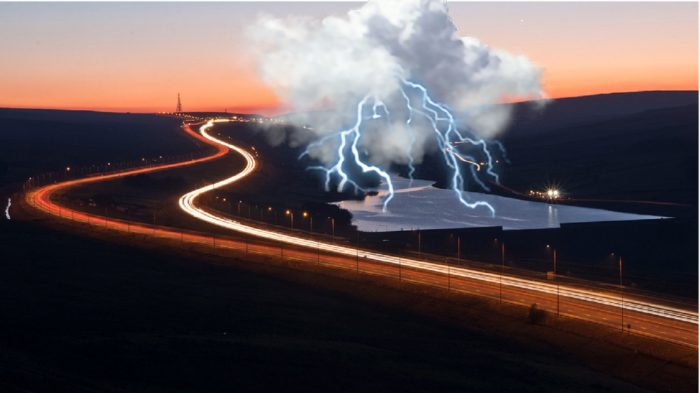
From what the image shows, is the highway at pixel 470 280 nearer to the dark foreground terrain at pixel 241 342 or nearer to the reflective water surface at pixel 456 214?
the dark foreground terrain at pixel 241 342

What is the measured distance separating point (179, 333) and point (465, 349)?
10036 mm

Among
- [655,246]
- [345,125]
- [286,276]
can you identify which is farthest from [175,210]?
[345,125]

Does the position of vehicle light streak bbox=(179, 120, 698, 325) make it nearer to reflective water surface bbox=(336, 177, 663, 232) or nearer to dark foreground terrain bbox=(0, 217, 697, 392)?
dark foreground terrain bbox=(0, 217, 697, 392)

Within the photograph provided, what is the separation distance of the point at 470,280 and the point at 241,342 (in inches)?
656

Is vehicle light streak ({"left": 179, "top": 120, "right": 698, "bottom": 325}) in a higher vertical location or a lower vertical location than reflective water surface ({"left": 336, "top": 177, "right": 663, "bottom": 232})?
lower

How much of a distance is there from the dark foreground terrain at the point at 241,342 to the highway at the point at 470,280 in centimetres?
311

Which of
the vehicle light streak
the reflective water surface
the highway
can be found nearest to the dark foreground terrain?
the highway

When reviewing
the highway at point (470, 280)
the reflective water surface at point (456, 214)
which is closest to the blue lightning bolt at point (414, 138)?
the reflective water surface at point (456, 214)

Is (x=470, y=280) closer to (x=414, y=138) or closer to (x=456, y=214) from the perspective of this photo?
(x=456, y=214)

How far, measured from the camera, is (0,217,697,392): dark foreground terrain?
78.5 ft

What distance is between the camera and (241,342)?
28.4 metres

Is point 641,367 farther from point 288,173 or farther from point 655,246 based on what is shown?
point 288,173

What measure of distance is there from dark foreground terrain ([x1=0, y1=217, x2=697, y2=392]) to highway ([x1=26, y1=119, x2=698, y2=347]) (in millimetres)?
3110

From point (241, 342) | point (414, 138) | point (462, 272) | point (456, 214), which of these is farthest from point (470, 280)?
point (414, 138)
